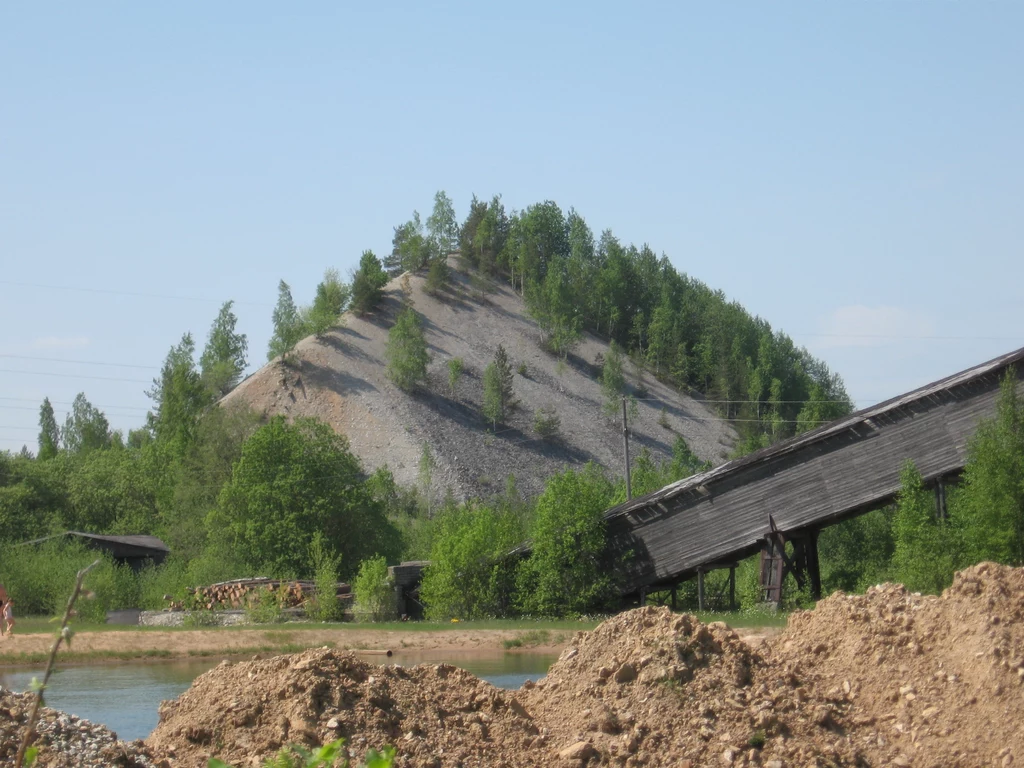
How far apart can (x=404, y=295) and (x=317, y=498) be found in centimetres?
6858

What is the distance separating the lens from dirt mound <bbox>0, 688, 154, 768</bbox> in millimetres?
9508

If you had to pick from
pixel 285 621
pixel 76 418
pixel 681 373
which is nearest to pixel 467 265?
pixel 681 373

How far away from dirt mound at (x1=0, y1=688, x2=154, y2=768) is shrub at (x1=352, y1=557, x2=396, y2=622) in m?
27.8

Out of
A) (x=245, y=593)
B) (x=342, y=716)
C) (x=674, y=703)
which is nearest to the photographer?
(x=342, y=716)

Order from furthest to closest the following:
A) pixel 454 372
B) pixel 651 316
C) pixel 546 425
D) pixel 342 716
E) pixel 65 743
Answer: pixel 651 316
pixel 454 372
pixel 546 425
pixel 342 716
pixel 65 743

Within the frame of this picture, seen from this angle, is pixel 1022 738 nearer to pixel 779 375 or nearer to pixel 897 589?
pixel 897 589

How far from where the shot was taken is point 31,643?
30797 millimetres

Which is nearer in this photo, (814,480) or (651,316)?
(814,480)

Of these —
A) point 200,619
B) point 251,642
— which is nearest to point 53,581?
point 200,619

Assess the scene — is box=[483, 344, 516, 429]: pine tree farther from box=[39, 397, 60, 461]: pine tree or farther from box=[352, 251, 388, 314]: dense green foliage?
box=[39, 397, 60, 461]: pine tree


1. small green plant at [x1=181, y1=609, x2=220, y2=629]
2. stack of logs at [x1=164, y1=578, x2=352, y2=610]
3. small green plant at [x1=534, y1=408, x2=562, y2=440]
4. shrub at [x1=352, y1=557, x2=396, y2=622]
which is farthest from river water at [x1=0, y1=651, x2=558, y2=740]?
small green plant at [x1=534, y1=408, x2=562, y2=440]

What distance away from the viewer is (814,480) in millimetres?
31859

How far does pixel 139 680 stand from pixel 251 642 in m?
7.32

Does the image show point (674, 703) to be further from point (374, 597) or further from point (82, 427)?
point (82, 427)
